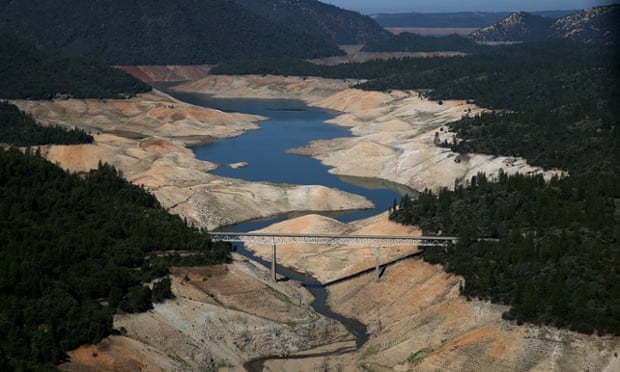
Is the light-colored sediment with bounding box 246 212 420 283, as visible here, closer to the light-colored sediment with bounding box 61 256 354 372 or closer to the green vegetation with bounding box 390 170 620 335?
the green vegetation with bounding box 390 170 620 335

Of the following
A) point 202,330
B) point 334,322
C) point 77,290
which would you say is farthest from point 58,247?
point 334,322

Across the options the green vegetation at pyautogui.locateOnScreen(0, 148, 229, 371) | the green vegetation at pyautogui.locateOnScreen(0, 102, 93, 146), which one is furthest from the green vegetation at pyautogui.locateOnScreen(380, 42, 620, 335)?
the green vegetation at pyautogui.locateOnScreen(0, 102, 93, 146)

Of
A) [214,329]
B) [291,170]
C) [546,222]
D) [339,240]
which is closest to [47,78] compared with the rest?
[291,170]

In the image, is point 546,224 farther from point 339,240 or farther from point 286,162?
point 286,162

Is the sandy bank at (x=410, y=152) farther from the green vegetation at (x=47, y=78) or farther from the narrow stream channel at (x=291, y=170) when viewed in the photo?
the green vegetation at (x=47, y=78)

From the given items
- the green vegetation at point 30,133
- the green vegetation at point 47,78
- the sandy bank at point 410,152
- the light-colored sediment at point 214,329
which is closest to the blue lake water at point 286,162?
the sandy bank at point 410,152

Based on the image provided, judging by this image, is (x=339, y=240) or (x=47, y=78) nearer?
(x=339, y=240)
